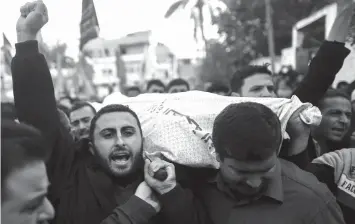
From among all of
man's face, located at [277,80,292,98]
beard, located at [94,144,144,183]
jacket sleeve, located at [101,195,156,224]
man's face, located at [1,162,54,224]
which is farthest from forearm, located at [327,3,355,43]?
man's face, located at [277,80,292,98]

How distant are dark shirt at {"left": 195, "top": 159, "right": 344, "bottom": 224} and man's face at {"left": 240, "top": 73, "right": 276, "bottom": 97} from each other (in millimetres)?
1967

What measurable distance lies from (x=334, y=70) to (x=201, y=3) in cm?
1526

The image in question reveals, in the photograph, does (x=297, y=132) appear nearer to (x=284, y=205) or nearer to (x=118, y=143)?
(x=284, y=205)

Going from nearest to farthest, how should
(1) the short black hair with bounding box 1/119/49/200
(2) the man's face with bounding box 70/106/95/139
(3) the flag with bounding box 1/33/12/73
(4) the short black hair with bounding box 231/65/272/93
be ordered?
(1) the short black hair with bounding box 1/119/49/200, (3) the flag with bounding box 1/33/12/73, (4) the short black hair with bounding box 231/65/272/93, (2) the man's face with bounding box 70/106/95/139

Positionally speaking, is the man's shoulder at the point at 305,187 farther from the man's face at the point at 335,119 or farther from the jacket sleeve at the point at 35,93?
the man's face at the point at 335,119

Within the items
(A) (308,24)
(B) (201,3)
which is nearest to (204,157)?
(A) (308,24)

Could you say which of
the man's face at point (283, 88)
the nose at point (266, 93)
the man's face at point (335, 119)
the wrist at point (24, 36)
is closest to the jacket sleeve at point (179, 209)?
the wrist at point (24, 36)

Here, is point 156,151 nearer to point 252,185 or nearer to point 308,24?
point 252,185

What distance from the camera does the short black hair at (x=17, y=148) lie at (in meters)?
1.26

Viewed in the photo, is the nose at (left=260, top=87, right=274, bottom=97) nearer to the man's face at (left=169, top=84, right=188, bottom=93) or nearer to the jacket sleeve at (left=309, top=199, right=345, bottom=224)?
the jacket sleeve at (left=309, top=199, right=345, bottom=224)

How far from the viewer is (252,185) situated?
169cm

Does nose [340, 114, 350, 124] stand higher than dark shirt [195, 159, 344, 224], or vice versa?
nose [340, 114, 350, 124]

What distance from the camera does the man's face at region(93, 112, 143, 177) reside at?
87.4 inches

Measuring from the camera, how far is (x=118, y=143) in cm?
226
